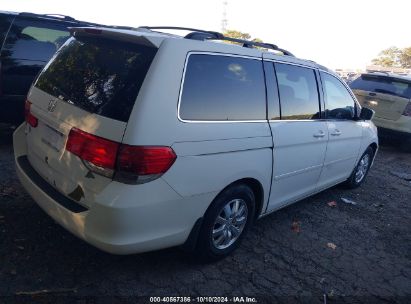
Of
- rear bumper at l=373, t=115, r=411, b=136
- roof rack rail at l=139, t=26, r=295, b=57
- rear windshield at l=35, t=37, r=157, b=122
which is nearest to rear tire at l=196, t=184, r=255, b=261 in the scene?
rear windshield at l=35, t=37, r=157, b=122

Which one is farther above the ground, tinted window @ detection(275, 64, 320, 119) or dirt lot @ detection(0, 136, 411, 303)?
tinted window @ detection(275, 64, 320, 119)

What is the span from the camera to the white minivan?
244 centimetres

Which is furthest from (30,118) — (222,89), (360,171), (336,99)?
(360,171)

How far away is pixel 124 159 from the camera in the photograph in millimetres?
2385

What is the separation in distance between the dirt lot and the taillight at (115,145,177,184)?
3.15 ft

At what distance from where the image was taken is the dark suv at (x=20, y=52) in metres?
4.93

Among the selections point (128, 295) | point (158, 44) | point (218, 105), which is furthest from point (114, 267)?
point (158, 44)

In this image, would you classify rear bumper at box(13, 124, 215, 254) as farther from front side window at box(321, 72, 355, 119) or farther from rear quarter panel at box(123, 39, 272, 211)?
front side window at box(321, 72, 355, 119)

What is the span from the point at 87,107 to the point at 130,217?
2.73 feet

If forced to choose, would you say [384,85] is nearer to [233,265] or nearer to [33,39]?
[233,265]

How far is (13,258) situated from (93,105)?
1454mm

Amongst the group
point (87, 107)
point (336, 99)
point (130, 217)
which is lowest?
point (130, 217)

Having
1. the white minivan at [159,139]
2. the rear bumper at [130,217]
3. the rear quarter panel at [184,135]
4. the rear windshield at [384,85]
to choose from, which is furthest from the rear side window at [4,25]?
the rear windshield at [384,85]

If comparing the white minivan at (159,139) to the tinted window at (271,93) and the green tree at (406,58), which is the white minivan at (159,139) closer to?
the tinted window at (271,93)
